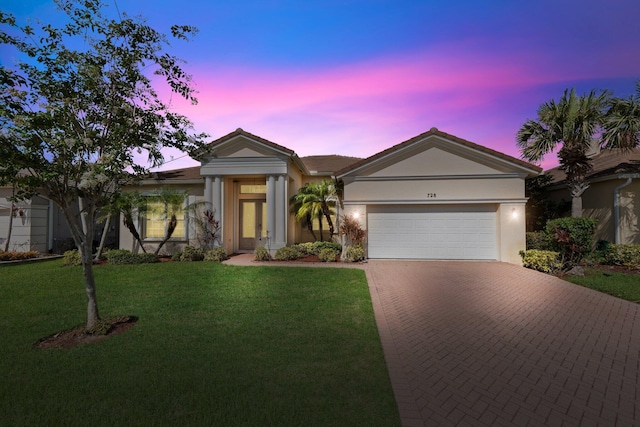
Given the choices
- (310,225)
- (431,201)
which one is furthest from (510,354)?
(310,225)

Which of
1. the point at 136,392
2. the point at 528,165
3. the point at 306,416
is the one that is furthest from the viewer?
the point at 528,165

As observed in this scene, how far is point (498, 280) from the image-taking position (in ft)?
31.1

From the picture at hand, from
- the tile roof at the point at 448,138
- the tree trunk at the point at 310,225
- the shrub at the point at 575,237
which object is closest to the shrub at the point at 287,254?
the tree trunk at the point at 310,225

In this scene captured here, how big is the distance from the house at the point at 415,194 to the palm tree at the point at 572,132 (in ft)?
5.44

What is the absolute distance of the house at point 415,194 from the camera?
41.7 ft

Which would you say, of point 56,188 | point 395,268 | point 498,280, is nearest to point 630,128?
point 498,280

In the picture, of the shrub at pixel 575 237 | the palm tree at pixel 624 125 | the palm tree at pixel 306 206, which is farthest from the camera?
the palm tree at pixel 306 206

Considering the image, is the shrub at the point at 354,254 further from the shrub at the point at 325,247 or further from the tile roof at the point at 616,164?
the tile roof at the point at 616,164

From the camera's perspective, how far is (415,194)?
13219 millimetres

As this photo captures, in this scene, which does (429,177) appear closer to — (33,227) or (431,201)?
(431,201)

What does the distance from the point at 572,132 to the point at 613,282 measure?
6778mm

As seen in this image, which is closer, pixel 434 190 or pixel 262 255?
pixel 262 255

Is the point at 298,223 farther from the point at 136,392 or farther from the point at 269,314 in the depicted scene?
the point at 136,392

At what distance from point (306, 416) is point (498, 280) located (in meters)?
8.68
